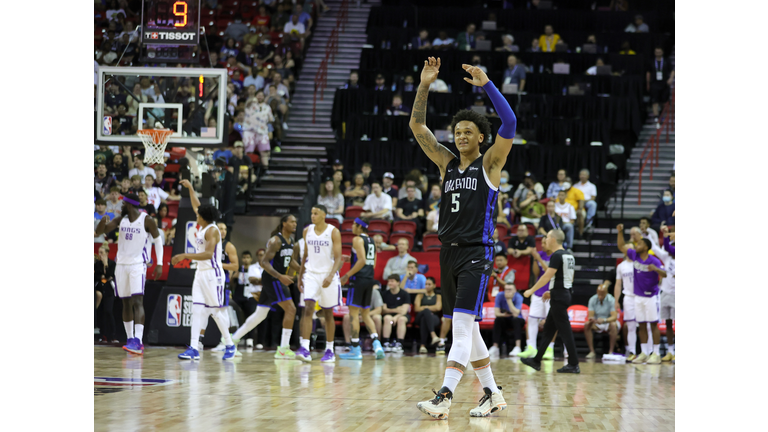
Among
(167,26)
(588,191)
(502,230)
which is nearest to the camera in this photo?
(167,26)

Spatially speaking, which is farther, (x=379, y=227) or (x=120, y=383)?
(x=379, y=227)

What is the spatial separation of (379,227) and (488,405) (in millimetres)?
9659

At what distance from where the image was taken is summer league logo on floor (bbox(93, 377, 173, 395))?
6226 millimetres

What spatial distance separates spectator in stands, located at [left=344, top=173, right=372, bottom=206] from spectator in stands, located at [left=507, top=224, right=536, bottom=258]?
11.5 feet

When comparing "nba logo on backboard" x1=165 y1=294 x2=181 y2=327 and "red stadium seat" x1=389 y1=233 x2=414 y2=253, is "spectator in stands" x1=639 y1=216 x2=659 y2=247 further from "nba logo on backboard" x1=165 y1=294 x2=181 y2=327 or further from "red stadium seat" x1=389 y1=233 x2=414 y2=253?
"nba logo on backboard" x1=165 y1=294 x2=181 y2=327

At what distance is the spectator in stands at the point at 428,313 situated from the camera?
41.7 feet

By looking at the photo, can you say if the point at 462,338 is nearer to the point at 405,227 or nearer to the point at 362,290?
the point at 362,290

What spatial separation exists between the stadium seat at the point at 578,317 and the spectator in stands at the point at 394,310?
8.96 ft

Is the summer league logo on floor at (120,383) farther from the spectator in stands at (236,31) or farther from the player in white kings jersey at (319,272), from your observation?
the spectator in stands at (236,31)

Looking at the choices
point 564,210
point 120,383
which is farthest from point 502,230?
point 120,383

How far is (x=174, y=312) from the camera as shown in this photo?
12.0 metres

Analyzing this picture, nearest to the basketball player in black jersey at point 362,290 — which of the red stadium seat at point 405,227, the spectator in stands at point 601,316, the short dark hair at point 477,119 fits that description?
the spectator in stands at point 601,316

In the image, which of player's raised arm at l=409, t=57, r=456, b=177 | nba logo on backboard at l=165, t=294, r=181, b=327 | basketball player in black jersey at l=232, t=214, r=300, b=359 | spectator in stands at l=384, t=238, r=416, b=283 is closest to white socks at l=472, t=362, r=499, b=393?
player's raised arm at l=409, t=57, r=456, b=177

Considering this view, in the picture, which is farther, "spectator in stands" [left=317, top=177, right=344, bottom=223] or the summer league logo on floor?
"spectator in stands" [left=317, top=177, right=344, bottom=223]
